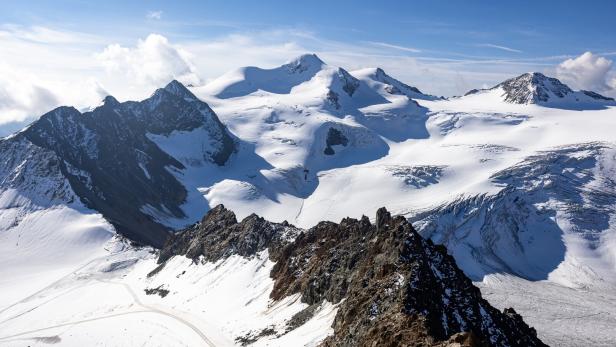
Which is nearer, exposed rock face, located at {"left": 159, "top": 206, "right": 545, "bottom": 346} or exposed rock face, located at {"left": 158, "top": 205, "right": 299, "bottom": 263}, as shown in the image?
exposed rock face, located at {"left": 159, "top": 206, "right": 545, "bottom": 346}

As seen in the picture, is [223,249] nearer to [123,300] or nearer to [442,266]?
[123,300]

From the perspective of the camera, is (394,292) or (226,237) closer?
(394,292)

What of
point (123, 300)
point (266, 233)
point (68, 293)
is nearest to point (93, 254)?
point (68, 293)

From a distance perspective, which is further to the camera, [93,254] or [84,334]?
[93,254]

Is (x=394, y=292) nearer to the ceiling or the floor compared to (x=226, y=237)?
nearer to the ceiling

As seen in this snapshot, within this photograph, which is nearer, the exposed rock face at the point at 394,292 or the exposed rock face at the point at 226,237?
the exposed rock face at the point at 394,292

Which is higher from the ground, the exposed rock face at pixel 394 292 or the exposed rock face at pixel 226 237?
the exposed rock face at pixel 394 292

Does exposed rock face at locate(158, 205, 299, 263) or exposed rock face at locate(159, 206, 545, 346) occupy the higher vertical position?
exposed rock face at locate(159, 206, 545, 346)

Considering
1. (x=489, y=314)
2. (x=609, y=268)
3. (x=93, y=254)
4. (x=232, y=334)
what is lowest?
(x=609, y=268)
